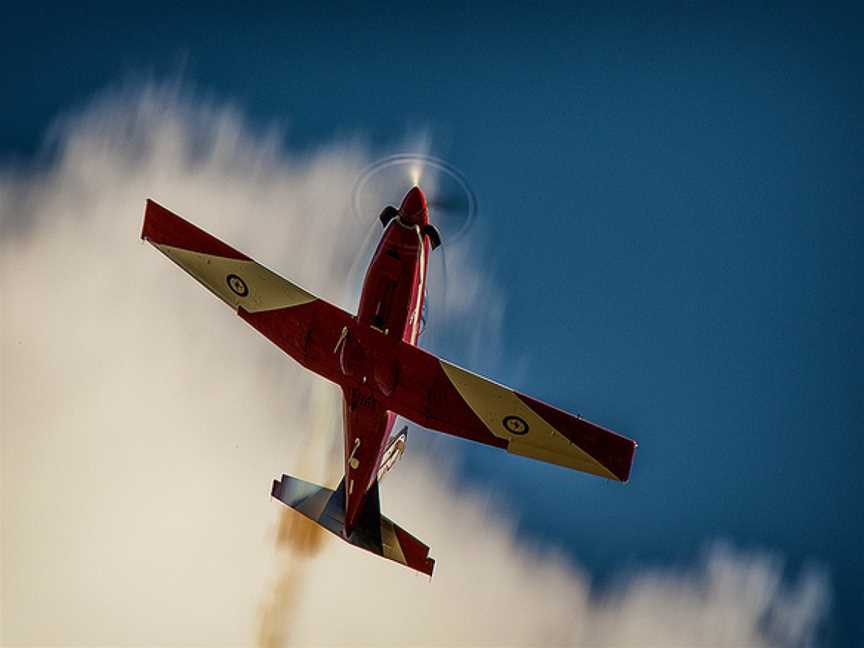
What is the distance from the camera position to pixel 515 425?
12.9 meters

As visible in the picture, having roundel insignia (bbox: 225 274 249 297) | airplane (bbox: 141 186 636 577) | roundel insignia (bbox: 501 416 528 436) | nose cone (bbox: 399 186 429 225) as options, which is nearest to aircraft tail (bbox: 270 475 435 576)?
airplane (bbox: 141 186 636 577)

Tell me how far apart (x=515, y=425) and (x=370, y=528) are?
12.1ft

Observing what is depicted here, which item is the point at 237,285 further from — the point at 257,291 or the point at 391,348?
the point at 391,348

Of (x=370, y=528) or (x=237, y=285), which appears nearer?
(x=237, y=285)

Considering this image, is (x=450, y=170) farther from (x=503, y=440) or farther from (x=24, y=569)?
(x=24, y=569)

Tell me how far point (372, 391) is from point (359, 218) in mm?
2466

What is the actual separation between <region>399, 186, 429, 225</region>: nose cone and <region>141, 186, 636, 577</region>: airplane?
0.01 m

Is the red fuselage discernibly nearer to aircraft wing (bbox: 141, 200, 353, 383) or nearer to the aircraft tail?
aircraft wing (bbox: 141, 200, 353, 383)

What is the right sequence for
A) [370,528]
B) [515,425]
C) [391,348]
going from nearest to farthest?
[391,348] < [515,425] < [370,528]


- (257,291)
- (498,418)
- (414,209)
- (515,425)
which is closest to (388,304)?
(414,209)

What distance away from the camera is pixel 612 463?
1244 centimetres

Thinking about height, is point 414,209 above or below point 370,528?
above

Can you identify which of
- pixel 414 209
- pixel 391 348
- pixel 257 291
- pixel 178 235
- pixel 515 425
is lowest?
pixel 515 425

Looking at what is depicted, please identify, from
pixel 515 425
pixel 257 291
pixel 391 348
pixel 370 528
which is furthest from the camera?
pixel 370 528
